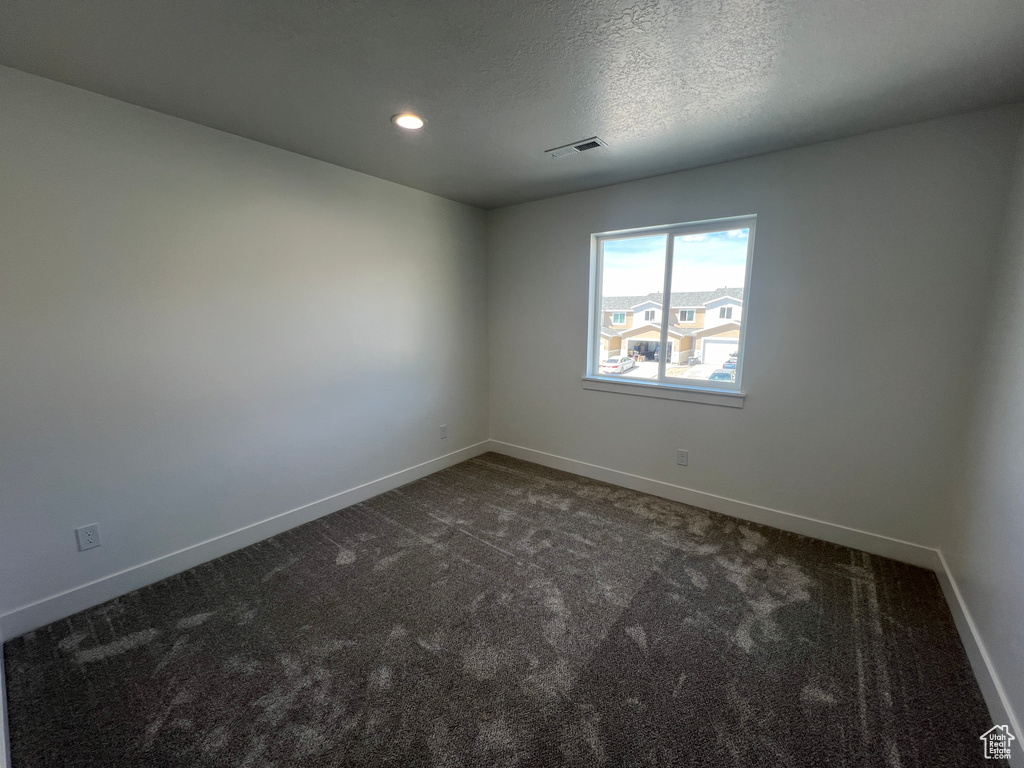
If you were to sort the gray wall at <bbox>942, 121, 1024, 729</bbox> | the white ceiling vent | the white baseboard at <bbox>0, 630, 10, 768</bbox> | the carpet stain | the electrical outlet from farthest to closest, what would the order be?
the white ceiling vent → the electrical outlet → the carpet stain → the gray wall at <bbox>942, 121, 1024, 729</bbox> → the white baseboard at <bbox>0, 630, 10, 768</bbox>

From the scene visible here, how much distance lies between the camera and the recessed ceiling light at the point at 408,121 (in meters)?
2.02

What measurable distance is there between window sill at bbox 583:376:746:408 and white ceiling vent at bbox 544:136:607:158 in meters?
1.69

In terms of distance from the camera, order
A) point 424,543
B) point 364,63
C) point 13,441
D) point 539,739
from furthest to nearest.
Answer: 1. point 424,543
2. point 13,441
3. point 364,63
4. point 539,739

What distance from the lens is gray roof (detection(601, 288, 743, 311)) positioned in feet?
9.28

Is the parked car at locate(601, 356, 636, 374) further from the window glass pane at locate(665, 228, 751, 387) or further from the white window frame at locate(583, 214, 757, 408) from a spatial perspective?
the window glass pane at locate(665, 228, 751, 387)

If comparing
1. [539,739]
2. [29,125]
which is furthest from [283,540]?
[29,125]

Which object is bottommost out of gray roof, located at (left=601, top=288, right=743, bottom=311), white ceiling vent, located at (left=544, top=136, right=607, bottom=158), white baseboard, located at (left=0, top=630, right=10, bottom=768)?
white baseboard, located at (left=0, top=630, right=10, bottom=768)

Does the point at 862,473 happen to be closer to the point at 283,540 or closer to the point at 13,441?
the point at 283,540

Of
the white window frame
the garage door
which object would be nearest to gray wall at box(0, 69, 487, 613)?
the white window frame

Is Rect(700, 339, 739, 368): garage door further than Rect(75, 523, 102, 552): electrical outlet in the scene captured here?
Yes

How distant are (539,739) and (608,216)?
3161mm

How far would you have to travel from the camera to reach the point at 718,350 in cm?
291

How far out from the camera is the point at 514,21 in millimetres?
1392

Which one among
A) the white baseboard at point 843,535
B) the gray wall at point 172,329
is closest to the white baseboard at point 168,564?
the gray wall at point 172,329
